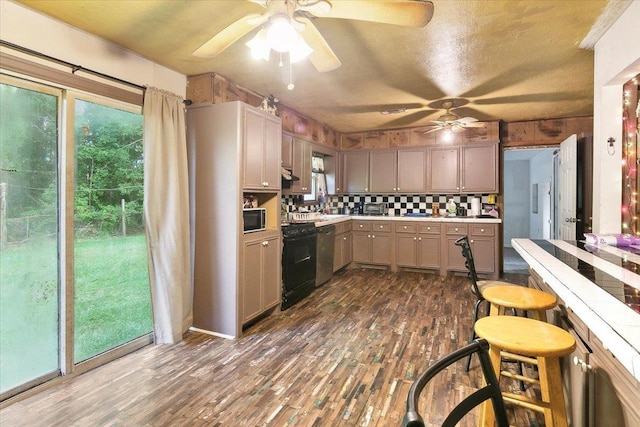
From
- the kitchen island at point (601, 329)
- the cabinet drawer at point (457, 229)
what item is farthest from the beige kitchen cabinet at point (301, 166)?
the kitchen island at point (601, 329)

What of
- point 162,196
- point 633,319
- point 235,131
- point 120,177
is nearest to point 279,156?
point 235,131

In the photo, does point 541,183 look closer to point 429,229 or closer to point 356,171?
point 429,229

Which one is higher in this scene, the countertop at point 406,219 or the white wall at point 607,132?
the white wall at point 607,132

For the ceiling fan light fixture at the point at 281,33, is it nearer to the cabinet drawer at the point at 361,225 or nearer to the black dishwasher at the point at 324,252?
the black dishwasher at the point at 324,252

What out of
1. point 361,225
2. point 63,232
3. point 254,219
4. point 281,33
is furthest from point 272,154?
point 361,225

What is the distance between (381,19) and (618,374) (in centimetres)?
171

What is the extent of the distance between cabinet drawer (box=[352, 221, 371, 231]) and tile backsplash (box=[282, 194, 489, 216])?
60 cm

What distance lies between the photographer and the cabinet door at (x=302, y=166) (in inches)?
176

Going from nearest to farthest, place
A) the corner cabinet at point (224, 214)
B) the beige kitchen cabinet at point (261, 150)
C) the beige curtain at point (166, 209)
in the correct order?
the beige curtain at point (166, 209) → the corner cabinet at point (224, 214) → the beige kitchen cabinet at point (261, 150)

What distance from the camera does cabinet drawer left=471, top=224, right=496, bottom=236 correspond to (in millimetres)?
5008

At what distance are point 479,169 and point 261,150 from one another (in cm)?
363

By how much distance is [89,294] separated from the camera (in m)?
2.55

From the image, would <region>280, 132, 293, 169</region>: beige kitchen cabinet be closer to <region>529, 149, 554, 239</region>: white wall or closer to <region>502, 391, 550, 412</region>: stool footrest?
<region>502, 391, 550, 412</region>: stool footrest

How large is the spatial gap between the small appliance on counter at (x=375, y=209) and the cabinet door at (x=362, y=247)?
47 cm
